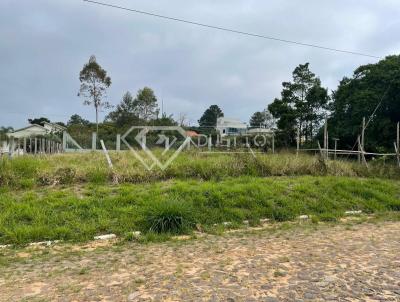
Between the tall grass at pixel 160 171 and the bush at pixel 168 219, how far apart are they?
227cm

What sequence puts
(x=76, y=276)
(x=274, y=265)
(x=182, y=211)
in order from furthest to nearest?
(x=182, y=211) → (x=274, y=265) → (x=76, y=276)

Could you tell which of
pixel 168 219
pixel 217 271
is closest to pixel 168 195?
pixel 168 219

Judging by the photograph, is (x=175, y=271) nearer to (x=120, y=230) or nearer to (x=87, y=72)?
(x=120, y=230)

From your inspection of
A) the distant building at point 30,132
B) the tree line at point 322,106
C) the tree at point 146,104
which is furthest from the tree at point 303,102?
the distant building at point 30,132

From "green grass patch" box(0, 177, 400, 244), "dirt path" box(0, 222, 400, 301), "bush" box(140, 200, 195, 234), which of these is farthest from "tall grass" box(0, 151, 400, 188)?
"dirt path" box(0, 222, 400, 301)

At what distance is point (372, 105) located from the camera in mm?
22203

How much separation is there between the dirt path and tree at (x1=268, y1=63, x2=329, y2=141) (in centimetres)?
2586

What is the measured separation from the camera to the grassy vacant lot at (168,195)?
5.71 meters

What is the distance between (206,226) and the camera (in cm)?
606

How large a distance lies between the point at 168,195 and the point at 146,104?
2626cm

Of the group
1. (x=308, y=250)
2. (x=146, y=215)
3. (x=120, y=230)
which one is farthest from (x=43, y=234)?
(x=308, y=250)

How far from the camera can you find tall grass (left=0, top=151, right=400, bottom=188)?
25.0 feet

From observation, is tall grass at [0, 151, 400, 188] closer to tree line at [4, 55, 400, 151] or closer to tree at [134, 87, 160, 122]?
tree line at [4, 55, 400, 151]

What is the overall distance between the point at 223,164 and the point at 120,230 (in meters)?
4.32
